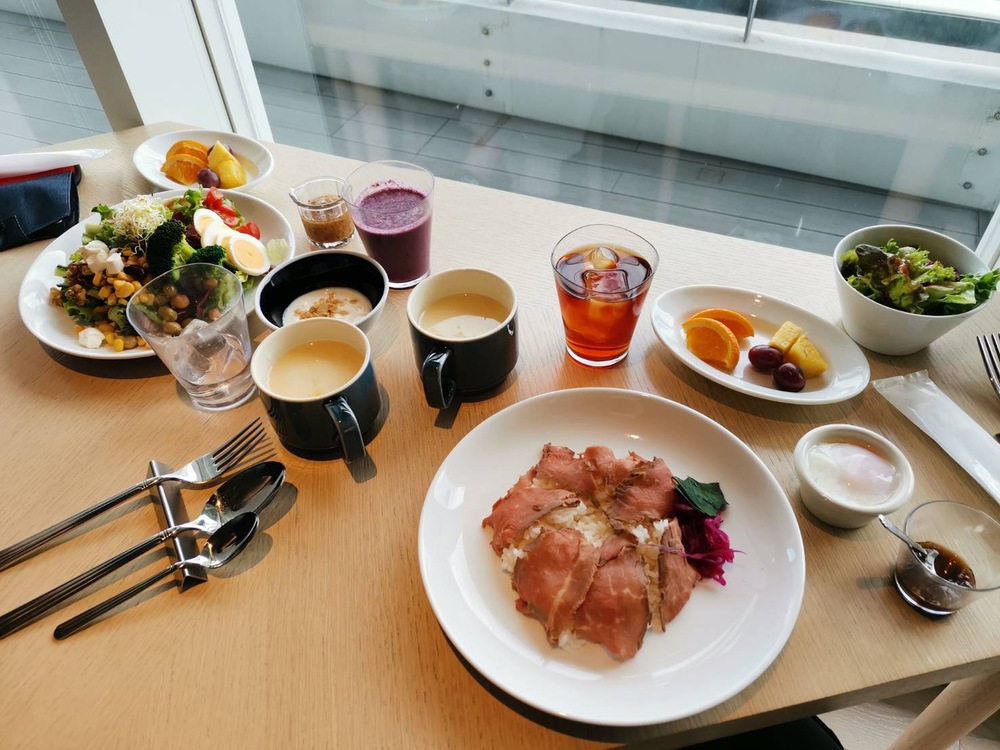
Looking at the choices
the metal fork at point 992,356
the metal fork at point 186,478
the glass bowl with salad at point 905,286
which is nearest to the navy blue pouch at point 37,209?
the metal fork at point 186,478


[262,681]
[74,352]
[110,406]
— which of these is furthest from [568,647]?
[74,352]

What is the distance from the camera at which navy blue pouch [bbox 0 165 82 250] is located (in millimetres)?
1455

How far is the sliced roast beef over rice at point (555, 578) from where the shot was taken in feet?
2.55

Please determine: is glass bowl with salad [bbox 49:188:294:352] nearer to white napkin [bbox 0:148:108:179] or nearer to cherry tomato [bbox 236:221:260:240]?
cherry tomato [bbox 236:221:260:240]

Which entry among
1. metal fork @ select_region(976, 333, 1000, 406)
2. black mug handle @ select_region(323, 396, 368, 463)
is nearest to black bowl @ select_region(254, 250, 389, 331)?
black mug handle @ select_region(323, 396, 368, 463)

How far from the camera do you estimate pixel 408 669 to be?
782mm

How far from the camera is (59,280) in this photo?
1.32 meters

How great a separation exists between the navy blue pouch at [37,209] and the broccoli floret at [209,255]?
53cm

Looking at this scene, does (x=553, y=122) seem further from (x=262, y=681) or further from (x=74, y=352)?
(x=262, y=681)

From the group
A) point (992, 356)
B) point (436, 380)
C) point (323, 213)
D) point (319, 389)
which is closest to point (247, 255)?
point (323, 213)

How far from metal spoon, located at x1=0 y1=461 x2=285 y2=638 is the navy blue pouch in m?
0.92

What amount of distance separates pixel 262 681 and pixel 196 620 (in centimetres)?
13

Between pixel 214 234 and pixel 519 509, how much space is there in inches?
33.5

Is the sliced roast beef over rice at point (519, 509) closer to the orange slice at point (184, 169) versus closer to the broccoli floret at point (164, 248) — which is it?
the broccoli floret at point (164, 248)
